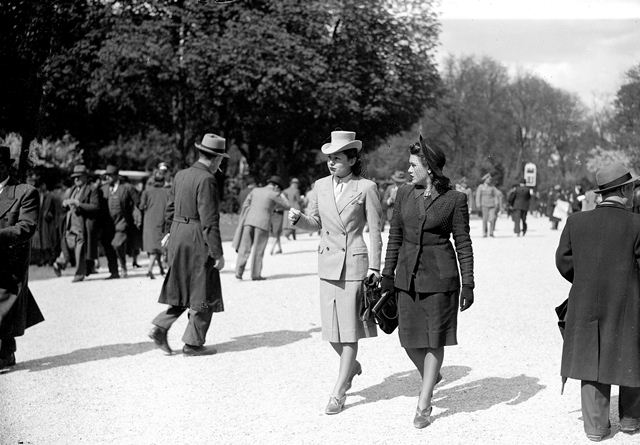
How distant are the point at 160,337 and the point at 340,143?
2912 millimetres

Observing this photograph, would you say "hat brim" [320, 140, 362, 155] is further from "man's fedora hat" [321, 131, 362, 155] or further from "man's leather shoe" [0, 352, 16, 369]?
"man's leather shoe" [0, 352, 16, 369]

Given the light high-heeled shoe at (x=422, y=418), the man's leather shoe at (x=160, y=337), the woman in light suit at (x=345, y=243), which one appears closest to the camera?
the light high-heeled shoe at (x=422, y=418)

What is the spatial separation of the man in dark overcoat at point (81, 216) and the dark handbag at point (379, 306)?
9.65 m

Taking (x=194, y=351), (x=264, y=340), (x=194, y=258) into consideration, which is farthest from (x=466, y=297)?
(x=264, y=340)

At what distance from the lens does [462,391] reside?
6340 millimetres

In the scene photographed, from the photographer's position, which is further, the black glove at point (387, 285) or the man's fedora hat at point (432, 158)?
the black glove at point (387, 285)

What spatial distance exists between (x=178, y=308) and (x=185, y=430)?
2.74 metres

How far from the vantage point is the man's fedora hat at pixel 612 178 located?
5327 mm

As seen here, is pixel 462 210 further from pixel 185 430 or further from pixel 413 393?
pixel 185 430

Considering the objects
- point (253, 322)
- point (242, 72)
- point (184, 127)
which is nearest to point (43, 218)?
point (253, 322)

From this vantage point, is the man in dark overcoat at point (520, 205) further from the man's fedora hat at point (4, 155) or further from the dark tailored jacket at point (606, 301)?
the dark tailored jacket at point (606, 301)

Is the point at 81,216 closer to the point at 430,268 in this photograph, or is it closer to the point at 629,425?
the point at 430,268

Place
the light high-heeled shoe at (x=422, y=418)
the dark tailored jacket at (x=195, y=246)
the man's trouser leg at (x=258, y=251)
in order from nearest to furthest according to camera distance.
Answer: the light high-heeled shoe at (x=422, y=418) → the dark tailored jacket at (x=195, y=246) → the man's trouser leg at (x=258, y=251)

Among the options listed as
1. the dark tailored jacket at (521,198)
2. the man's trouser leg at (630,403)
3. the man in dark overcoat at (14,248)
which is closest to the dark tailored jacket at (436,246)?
the man's trouser leg at (630,403)
